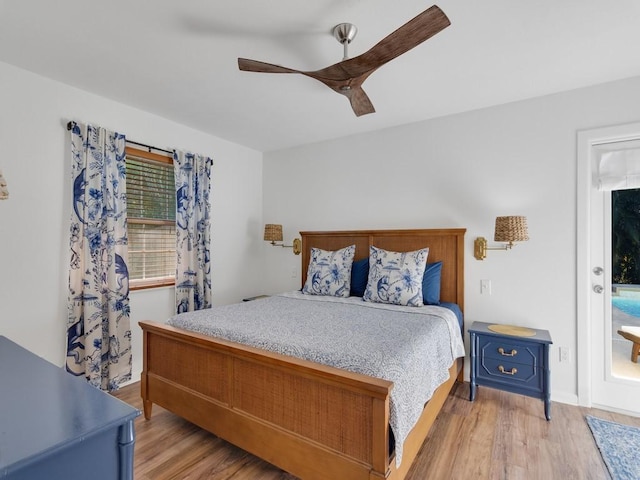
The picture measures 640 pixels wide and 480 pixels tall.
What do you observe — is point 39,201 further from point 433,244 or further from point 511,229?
point 511,229

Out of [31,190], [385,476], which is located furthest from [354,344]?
[31,190]

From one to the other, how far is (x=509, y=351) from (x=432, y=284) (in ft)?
2.44

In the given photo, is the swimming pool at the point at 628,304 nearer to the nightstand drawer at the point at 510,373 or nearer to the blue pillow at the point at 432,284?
the nightstand drawer at the point at 510,373

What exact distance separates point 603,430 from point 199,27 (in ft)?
11.7

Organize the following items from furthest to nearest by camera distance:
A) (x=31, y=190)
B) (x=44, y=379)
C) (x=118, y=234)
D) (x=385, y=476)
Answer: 1. (x=118, y=234)
2. (x=31, y=190)
3. (x=385, y=476)
4. (x=44, y=379)

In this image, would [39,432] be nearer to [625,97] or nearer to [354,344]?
[354,344]

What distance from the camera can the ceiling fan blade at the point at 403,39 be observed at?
1332mm

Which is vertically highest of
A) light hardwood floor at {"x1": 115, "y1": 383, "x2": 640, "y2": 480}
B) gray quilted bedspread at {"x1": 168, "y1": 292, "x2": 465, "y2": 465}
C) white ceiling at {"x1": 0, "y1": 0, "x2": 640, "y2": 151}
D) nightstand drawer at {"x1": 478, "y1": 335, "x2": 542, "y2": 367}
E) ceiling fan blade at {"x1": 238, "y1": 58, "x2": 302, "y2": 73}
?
white ceiling at {"x1": 0, "y1": 0, "x2": 640, "y2": 151}

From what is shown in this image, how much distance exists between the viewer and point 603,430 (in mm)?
2141

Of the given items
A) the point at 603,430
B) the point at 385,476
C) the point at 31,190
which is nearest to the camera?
the point at 385,476

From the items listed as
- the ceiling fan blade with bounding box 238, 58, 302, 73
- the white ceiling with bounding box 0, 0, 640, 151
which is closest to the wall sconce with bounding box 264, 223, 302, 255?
the white ceiling with bounding box 0, 0, 640, 151

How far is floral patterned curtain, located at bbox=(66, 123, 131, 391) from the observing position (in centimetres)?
248

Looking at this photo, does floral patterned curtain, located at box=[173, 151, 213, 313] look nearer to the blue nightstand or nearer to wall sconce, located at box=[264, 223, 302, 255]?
wall sconce, located at box=[264, 223, 302, 255]

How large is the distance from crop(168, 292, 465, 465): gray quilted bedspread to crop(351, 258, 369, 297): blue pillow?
0.97 ft
